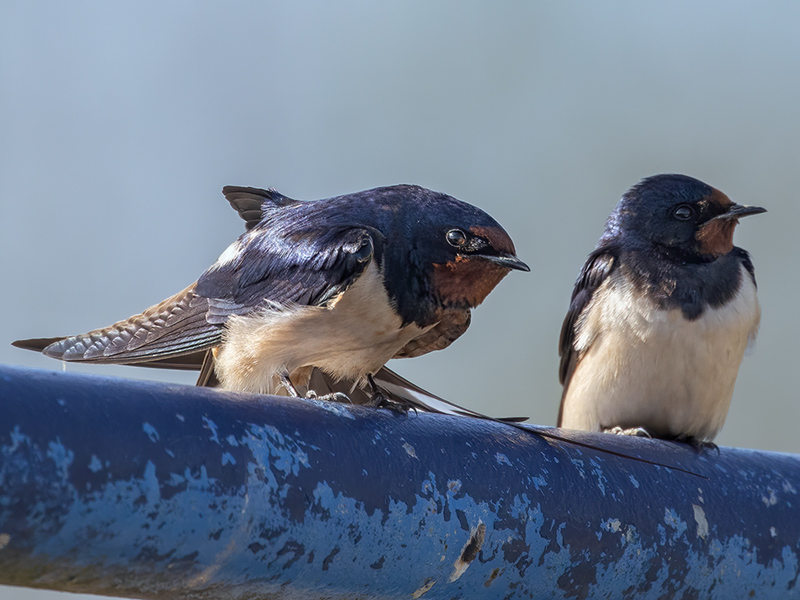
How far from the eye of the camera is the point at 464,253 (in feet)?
5.75

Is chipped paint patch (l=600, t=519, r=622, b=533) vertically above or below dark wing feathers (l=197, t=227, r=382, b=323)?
below

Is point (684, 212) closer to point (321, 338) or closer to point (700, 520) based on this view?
point (321, 338)

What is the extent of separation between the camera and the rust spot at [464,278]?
1.75 metres

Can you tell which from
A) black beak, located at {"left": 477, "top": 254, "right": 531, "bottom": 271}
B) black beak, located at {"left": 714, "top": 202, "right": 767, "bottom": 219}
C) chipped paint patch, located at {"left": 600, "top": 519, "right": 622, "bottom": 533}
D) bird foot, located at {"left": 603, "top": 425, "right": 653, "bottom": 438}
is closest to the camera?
chipped paint patch, located at {"left": 600, "top": 519, "right": 622, "bottom": 533}

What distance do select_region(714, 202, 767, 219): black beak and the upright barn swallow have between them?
2.61ft

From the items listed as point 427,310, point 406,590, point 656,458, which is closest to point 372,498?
point 406,590

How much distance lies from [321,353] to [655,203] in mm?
1030

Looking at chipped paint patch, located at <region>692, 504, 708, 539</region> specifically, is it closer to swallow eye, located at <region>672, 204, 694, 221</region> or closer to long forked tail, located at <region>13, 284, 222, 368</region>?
long forked tail, located at <region>13, 284, 222, 368</region>

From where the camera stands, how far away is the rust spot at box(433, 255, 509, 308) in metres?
1.75

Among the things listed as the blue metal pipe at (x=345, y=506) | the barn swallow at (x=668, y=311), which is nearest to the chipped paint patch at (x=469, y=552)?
the blue metal pipe at (x=345, y=506)

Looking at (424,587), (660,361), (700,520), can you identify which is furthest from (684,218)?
(424,587)

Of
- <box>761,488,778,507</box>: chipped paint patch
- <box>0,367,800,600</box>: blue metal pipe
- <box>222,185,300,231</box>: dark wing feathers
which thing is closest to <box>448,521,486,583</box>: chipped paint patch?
<box>0,367,800,600</box>: blue metal pipe

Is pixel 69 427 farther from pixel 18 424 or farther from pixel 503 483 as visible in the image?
pixel 503 483

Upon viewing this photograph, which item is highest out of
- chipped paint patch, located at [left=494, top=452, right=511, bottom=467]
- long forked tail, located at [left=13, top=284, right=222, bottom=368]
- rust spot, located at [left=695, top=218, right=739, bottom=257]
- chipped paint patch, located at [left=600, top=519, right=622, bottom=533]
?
rust spot, located at [left=695, top=218, right=739, bottom=257]
